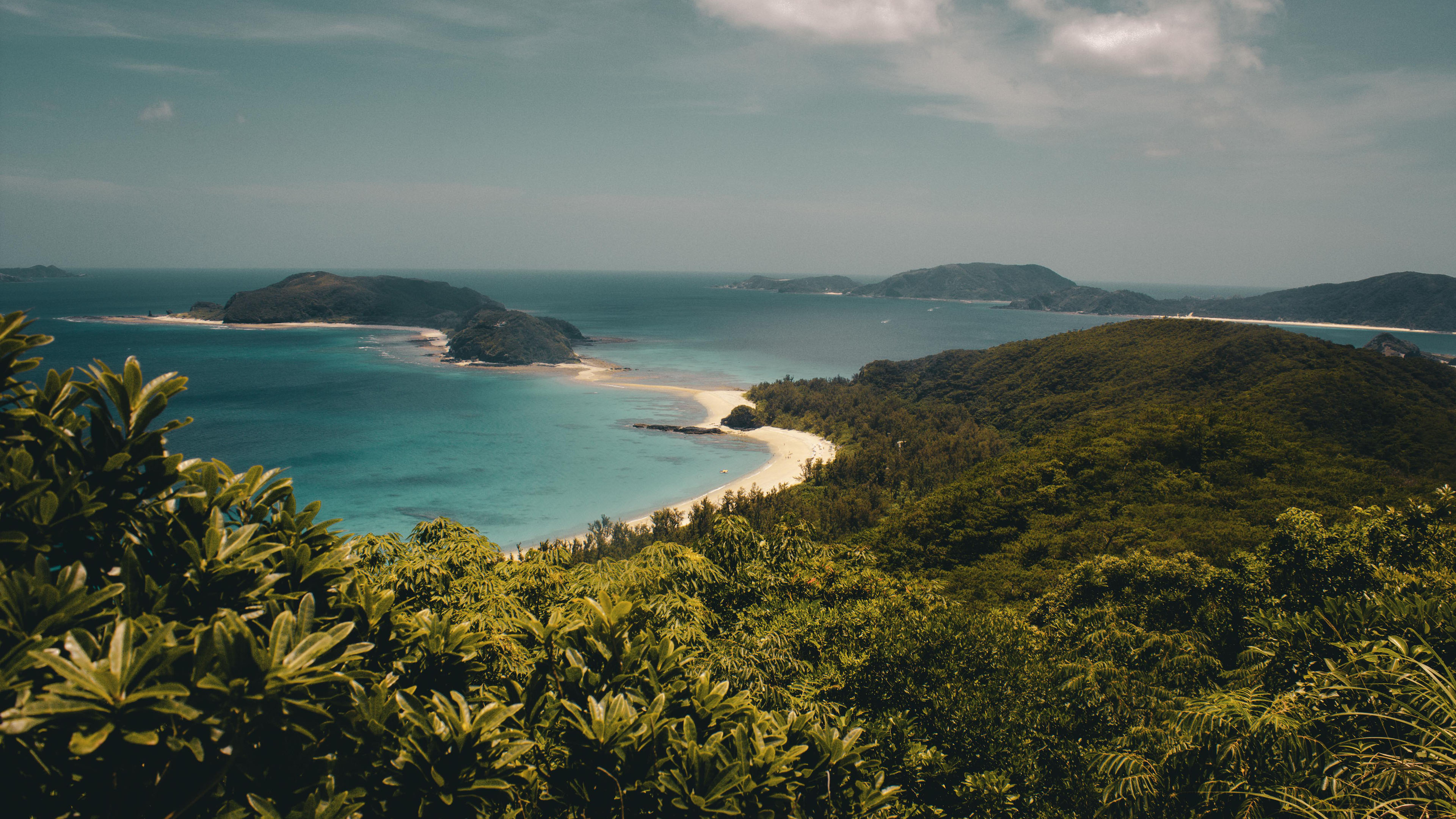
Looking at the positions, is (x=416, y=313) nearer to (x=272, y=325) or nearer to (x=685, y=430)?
(x=272, y=325)

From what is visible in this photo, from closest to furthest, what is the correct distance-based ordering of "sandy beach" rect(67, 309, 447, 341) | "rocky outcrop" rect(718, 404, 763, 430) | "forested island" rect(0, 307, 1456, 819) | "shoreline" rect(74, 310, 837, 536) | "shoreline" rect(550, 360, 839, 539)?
"forested island" rect(0, 307, 1456, 819) → "shoreline" rect(550, 360, 839, 539) → "shoreline" rect(74, 310, 837, 536) → "rocky outcrop" rect(718, 404, 763, 430) → "sandy beach" rect(67, 309, 447, 341)

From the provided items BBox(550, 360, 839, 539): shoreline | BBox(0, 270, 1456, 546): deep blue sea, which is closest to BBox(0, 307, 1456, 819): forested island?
BBox(550, 360, 839, 539): shoreline

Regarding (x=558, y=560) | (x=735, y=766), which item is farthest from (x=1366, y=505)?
(x=735, y=766)

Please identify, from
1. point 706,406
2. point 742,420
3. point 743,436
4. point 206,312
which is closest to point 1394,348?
point 742,420

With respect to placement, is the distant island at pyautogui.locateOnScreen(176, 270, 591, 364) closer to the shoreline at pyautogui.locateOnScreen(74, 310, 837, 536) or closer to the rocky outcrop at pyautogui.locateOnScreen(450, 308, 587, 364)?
the rocky outcrop at pyautogui.locateOnScreen(450, 308, 587, 364)

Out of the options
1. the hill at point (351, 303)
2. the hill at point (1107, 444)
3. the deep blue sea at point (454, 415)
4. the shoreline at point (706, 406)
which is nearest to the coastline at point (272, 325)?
the shoreline at point (706, 406)

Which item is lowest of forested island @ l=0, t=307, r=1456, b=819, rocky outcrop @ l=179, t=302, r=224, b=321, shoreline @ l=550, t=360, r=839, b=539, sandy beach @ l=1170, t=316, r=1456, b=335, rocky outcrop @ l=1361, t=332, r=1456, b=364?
shoreline @ l=550, t=360, r=839, b=539

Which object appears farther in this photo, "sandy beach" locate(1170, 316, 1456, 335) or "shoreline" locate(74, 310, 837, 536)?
"sandy beach" locate(1170, 316, 1456, 335)
